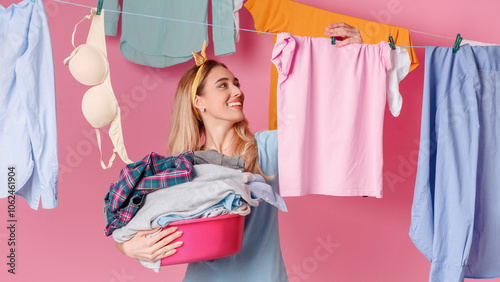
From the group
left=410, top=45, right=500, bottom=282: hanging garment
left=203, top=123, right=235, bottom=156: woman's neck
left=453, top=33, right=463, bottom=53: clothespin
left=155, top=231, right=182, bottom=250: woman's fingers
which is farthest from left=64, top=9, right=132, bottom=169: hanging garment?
left=453, top=33, right=463, bottom=53: clothespin

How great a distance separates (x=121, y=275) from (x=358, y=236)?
4.23ft

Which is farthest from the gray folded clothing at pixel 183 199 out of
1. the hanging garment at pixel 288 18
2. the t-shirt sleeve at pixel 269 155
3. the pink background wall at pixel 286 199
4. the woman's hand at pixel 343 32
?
the pink background wall at pixel 286 199

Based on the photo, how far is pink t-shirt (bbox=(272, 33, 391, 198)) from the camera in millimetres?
1847

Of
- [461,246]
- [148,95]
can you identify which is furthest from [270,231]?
[148,95]

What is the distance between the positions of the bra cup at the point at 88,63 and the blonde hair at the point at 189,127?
0.36m

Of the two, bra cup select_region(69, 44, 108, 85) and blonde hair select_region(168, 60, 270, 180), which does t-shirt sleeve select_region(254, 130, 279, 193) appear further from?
bra cup select_region(69, 44, 108, 85)

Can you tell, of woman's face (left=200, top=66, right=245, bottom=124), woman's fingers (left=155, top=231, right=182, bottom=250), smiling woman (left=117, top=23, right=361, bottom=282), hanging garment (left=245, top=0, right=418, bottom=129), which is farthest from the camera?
hanging garment (left=245, top=0, right=418, bottom=129)

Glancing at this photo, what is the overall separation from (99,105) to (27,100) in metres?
0.23

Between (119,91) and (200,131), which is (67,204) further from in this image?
(200,131)

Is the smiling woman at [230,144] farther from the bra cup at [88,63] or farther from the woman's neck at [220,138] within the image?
the bra cup at [88,63]

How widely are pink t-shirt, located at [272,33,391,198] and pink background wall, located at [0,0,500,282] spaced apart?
3.09ft

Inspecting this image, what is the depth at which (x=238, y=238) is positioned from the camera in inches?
64.4

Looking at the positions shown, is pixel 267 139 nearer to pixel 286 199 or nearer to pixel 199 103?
pixel 199 103

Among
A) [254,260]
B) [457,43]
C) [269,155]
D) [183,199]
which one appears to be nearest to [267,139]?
[269,155]
